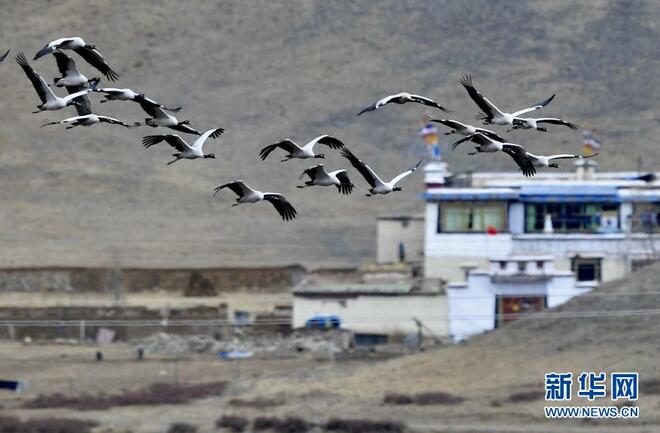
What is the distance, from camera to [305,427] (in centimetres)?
4694

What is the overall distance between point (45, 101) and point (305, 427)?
61.6ft

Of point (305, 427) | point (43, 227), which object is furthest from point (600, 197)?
point (43, 227)

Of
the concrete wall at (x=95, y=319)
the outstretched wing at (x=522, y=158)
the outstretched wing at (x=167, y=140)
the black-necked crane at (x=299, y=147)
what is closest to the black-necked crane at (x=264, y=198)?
the black-necked crane at (x=299, y=147)

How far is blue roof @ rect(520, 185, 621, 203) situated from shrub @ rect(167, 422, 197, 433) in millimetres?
20784

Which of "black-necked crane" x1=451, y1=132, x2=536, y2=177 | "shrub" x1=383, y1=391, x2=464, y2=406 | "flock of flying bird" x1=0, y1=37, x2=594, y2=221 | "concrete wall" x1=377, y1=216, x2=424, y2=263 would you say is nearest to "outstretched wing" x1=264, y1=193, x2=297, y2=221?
"flock of flying bird" x1=0, y1=37, x2=594, y2=221

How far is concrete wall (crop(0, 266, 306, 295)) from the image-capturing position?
3036 inches

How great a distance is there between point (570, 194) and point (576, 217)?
0.83 meters

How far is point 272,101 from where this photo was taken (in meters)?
113

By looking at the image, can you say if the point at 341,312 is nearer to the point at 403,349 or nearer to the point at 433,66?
the point at 403,349

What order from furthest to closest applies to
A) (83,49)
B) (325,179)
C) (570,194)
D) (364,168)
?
(570,194)
(325,179)
(83,49)
(364,168)

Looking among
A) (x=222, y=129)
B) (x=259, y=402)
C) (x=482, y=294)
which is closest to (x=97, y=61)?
(x=222, y=129)

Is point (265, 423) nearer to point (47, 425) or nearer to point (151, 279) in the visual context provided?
point (47, 425)

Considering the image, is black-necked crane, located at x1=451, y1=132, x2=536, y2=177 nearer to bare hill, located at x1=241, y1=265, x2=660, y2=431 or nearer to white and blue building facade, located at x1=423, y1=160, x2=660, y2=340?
bare hill, located at x1=241, y1=265, x2=660, y2=431

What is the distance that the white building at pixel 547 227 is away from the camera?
64125mm
